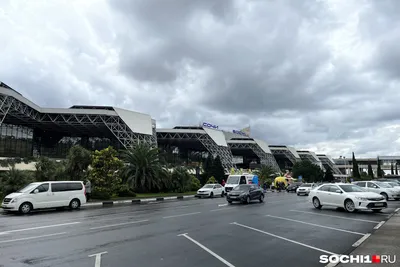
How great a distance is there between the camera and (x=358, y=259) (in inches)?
269

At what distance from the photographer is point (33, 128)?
6175cm

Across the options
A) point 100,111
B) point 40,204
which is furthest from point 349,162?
point 40,204

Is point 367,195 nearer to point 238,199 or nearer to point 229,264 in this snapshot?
point 238,199

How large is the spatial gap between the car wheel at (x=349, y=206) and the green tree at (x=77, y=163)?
68.1ft

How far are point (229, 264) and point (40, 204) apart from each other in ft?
51.1

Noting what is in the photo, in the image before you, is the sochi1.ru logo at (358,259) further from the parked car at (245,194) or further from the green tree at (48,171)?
the green tree at (48,171)

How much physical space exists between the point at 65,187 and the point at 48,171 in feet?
24.2

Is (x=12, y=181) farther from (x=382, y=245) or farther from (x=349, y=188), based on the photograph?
(x=382, y=245)

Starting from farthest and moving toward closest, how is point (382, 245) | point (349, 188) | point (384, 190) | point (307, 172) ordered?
point (307, 172) < point (384, 190) < point (349, 188) < point (382, 245)

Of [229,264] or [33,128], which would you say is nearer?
[229,264]

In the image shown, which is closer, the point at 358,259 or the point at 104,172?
the point at 358,259

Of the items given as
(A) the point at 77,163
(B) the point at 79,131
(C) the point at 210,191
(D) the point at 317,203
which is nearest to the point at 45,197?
(A) the point at 77,163

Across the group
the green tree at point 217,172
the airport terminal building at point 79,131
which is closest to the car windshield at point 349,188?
the airport terminal building at point 79,131

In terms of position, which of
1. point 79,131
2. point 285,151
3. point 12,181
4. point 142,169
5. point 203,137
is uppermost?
point 79,131
